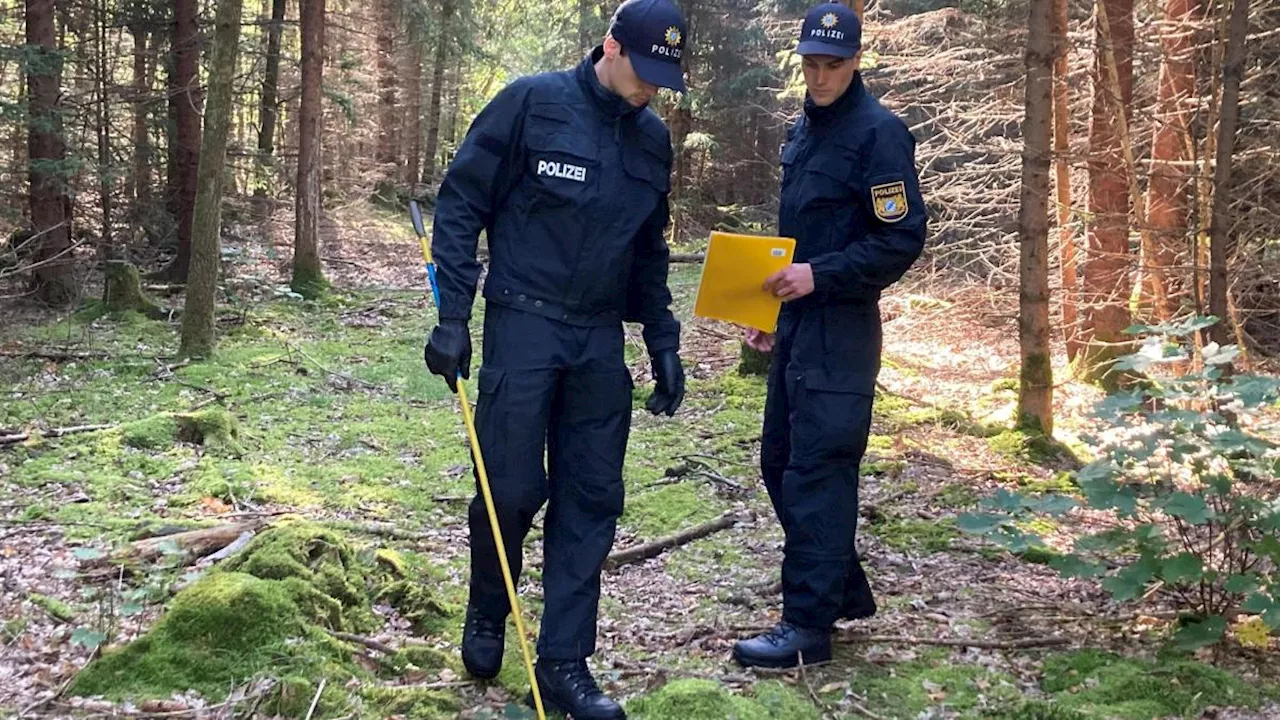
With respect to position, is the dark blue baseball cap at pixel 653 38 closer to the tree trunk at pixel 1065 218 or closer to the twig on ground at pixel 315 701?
the twig on ground at pixel 315 701

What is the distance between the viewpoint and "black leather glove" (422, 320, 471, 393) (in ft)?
9.80

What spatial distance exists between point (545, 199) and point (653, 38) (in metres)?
0.61

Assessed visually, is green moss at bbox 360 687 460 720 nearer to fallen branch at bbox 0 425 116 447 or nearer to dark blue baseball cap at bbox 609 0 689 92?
dark blue baseball cap at bbox 609 0 689 92

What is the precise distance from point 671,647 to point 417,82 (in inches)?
1022

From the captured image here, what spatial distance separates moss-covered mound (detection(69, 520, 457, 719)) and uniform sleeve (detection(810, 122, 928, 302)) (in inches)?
77.1

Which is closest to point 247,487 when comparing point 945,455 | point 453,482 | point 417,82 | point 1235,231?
point 453,482

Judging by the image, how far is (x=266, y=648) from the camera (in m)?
3.06

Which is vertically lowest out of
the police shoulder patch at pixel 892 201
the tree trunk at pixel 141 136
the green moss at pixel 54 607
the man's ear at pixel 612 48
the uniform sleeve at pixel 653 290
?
the green moss at pixel 54 607

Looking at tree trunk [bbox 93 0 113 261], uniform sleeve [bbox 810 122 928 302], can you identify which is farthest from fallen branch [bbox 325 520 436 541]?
tree trunk [bbox 93 0 113 261]

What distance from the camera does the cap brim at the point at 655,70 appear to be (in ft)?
9.88

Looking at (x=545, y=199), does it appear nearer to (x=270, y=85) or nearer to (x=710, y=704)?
(x=710, y=704)

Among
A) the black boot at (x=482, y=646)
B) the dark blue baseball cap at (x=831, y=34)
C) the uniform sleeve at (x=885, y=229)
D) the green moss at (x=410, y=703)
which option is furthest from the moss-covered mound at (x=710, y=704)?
the dark blue baseball cap at (x=831, y=34)

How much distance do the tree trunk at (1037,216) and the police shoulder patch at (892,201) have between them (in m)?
3.46

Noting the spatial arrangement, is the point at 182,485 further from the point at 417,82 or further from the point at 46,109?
the point at 417,82
